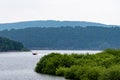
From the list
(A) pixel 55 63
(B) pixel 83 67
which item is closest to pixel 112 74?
(B) pixel 83 67

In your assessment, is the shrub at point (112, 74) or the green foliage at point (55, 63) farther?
the green foliage at point (55, 63)

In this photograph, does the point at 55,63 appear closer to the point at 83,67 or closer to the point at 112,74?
the point at 83,67

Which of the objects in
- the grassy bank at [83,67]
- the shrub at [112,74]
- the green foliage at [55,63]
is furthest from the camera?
the green foliage at [55,63]

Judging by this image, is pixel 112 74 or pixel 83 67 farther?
pixel 83 67

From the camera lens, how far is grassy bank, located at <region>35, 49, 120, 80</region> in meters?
55.9

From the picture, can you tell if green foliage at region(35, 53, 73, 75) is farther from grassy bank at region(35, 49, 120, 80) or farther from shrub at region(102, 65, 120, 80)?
shrub at region(102, 65, 120, 80)

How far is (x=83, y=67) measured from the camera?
6488cm

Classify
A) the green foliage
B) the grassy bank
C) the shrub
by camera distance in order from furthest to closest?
the green foliage → the grassy bank → the shrub

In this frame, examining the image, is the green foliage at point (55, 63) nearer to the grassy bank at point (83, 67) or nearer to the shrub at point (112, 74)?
the grassy bank at point (83, 67)

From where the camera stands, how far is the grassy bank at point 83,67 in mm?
55878

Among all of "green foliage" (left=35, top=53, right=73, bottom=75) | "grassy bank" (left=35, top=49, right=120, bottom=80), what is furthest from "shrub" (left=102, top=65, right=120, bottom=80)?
"green foliage" (left=35, top=53, right=73, bottom=75)

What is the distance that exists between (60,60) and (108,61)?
9895 mm

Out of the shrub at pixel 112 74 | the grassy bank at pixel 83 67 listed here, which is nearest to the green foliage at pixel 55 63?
the grassy bank at pixel 83 67

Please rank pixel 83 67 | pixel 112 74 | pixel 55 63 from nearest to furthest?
pixel 112 74 → pixel 83 67 → pixel 55 63
